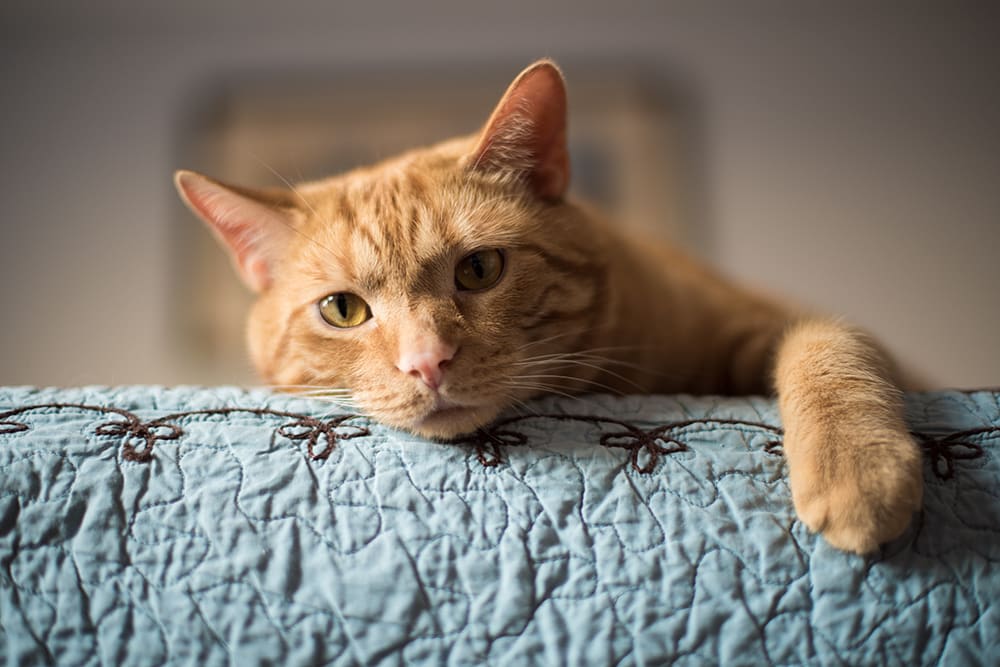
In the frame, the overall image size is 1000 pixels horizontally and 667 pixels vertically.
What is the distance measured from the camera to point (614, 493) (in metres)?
0.80

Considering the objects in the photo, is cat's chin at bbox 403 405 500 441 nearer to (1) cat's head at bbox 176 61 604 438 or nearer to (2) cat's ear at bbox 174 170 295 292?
(1) cat's head at bbox 176 61 604 438

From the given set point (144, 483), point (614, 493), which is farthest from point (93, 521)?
point (614, 493)

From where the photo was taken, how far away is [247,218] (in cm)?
121

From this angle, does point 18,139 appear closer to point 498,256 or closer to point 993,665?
point 498,256

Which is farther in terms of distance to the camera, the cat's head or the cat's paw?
the cat's head

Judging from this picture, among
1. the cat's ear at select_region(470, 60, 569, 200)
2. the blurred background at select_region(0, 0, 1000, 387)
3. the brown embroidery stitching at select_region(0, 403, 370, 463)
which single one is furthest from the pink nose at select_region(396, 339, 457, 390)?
the blurred background at select_region(0, 0, 1000, 387)

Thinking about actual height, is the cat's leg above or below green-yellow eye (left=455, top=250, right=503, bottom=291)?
below

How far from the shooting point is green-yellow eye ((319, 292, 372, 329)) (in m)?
1.08

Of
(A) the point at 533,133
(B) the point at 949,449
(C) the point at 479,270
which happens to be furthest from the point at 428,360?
(B) the point at 949,449

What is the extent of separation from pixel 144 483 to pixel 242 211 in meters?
0.57

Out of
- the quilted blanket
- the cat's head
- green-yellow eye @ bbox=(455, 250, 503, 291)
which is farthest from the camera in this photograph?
green-yellow eye @ bbox=(455, 250, 503, 291)

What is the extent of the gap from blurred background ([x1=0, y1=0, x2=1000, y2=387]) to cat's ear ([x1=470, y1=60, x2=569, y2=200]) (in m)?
1.92

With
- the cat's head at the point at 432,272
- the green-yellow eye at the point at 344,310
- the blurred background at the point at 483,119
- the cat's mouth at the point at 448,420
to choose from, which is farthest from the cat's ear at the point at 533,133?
the blurred background at the point at 483,119

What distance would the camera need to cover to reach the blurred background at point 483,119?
3117 millimetres
